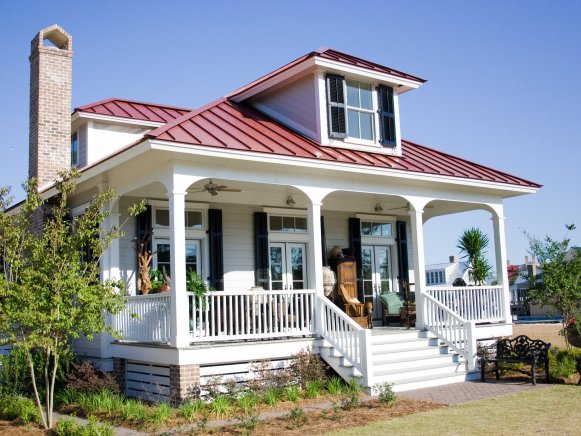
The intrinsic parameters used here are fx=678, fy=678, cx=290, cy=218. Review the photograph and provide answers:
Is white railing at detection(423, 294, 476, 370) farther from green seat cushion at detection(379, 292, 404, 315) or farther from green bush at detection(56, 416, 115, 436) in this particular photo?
green bush at detection(56, 416, 115, 436)

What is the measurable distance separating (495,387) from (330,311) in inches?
127

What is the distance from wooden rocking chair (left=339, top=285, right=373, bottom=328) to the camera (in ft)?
49.4

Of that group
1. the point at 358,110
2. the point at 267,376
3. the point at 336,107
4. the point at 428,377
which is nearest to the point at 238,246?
the point at 336,107

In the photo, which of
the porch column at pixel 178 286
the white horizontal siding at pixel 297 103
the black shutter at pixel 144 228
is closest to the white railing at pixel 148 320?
the porch column at pixel 178 286

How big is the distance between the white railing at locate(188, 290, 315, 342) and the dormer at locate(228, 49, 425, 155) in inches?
147

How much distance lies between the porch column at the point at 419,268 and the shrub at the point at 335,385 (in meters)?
2.88

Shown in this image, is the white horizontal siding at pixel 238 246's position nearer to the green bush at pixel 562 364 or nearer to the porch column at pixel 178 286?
the porch column at pixel 178 286

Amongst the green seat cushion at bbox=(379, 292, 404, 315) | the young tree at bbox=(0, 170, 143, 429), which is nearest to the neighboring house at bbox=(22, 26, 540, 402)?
the green seat cushion at bbox=(379, 292, 404, 315)

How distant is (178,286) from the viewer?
36.2ft

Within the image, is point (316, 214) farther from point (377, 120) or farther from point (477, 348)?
point (477, 348)

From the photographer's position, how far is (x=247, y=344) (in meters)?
11.6

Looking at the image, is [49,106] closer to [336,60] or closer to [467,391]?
[336,60]

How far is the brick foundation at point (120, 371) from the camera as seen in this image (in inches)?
504

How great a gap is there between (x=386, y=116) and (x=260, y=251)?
4252mm
